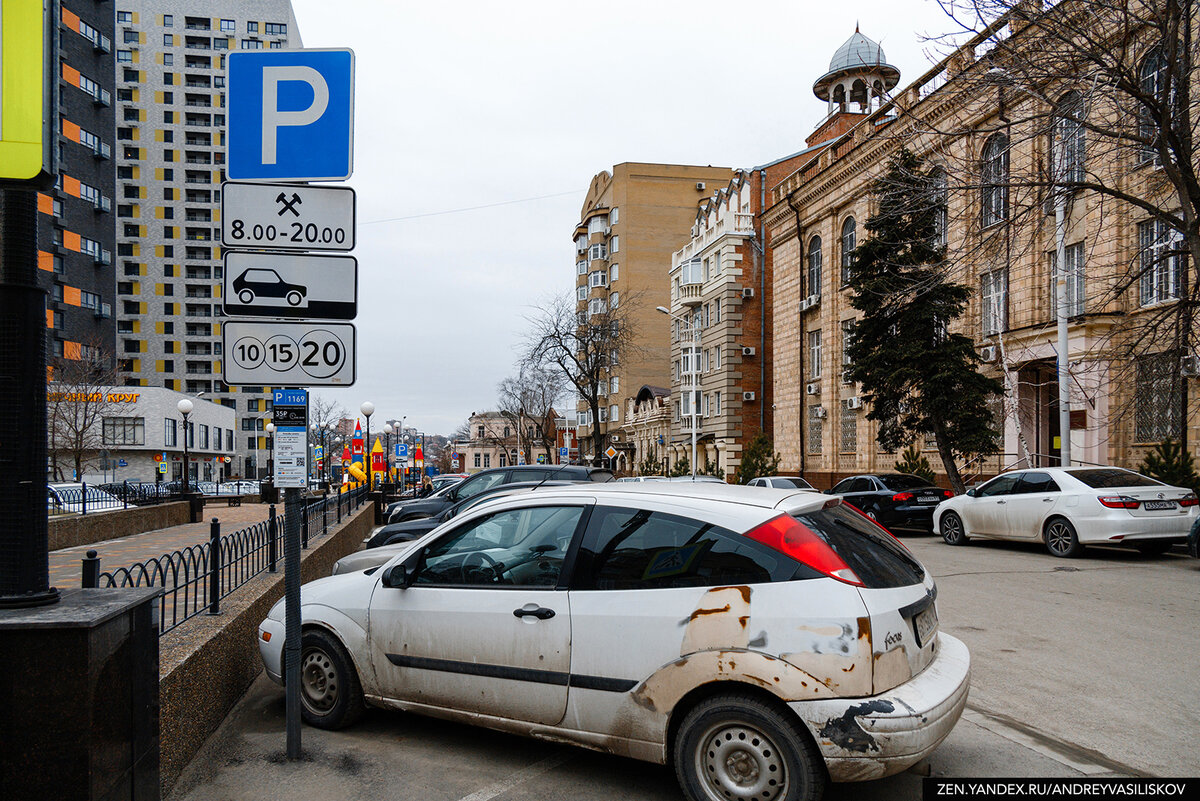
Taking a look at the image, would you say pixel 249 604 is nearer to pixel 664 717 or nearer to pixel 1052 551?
pixel 664 717

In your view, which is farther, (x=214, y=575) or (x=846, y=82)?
(x=846, y=82)

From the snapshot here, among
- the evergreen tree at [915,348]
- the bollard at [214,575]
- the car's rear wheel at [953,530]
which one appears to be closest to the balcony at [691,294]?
the evergreen tree at [915,348]

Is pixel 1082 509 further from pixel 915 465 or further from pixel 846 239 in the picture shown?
pixel 846 239

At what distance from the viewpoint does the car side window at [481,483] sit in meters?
15.1

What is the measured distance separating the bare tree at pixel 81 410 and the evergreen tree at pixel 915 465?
32717 millimetres

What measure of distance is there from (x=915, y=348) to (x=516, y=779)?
21266mm

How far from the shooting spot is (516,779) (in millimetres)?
4602

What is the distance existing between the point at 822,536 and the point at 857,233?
109 ft

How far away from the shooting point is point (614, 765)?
4.83m

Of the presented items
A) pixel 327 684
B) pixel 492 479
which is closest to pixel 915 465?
pixel 492 479

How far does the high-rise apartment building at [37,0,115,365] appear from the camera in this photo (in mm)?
60719

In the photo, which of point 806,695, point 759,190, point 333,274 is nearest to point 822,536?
point 806,695

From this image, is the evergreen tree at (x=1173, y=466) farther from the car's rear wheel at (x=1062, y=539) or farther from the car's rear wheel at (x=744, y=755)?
the car's rear wheel at (x=744, y=755)

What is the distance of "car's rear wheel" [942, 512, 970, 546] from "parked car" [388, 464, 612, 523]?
750cm
